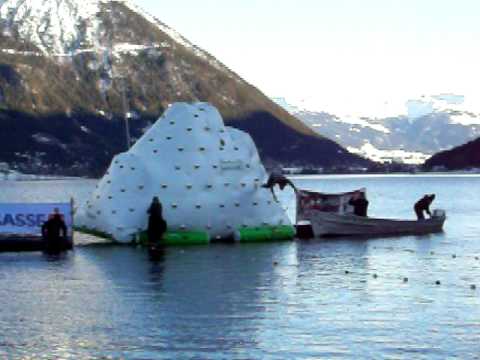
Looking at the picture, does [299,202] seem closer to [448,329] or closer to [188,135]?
[188,135]

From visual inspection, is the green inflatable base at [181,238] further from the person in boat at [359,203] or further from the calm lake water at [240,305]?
the person in boat at [359,203]

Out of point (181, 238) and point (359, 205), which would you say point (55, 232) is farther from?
point (359, 205)

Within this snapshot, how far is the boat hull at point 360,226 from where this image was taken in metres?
56.7

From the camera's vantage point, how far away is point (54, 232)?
47062mm

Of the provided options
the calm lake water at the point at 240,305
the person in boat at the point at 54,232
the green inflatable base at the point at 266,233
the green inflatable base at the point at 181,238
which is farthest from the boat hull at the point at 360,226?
the person in boat at the point at 54,232

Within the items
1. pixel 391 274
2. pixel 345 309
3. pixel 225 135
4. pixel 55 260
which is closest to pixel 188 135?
pixel 225 135

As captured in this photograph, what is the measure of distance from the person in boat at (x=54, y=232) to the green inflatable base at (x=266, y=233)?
8465 millimetres

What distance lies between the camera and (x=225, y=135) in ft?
176

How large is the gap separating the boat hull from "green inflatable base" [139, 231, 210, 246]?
774 centimetres

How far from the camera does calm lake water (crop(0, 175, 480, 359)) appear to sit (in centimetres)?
2317

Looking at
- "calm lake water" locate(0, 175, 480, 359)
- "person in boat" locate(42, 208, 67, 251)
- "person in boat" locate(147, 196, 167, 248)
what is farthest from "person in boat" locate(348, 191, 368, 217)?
"person in boat" locate(42, 208, 67, 251)

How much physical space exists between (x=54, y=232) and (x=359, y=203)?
1807 centimetres

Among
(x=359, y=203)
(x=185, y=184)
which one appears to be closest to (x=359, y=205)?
(x=359, y=203)

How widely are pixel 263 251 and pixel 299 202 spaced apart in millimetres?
10049
